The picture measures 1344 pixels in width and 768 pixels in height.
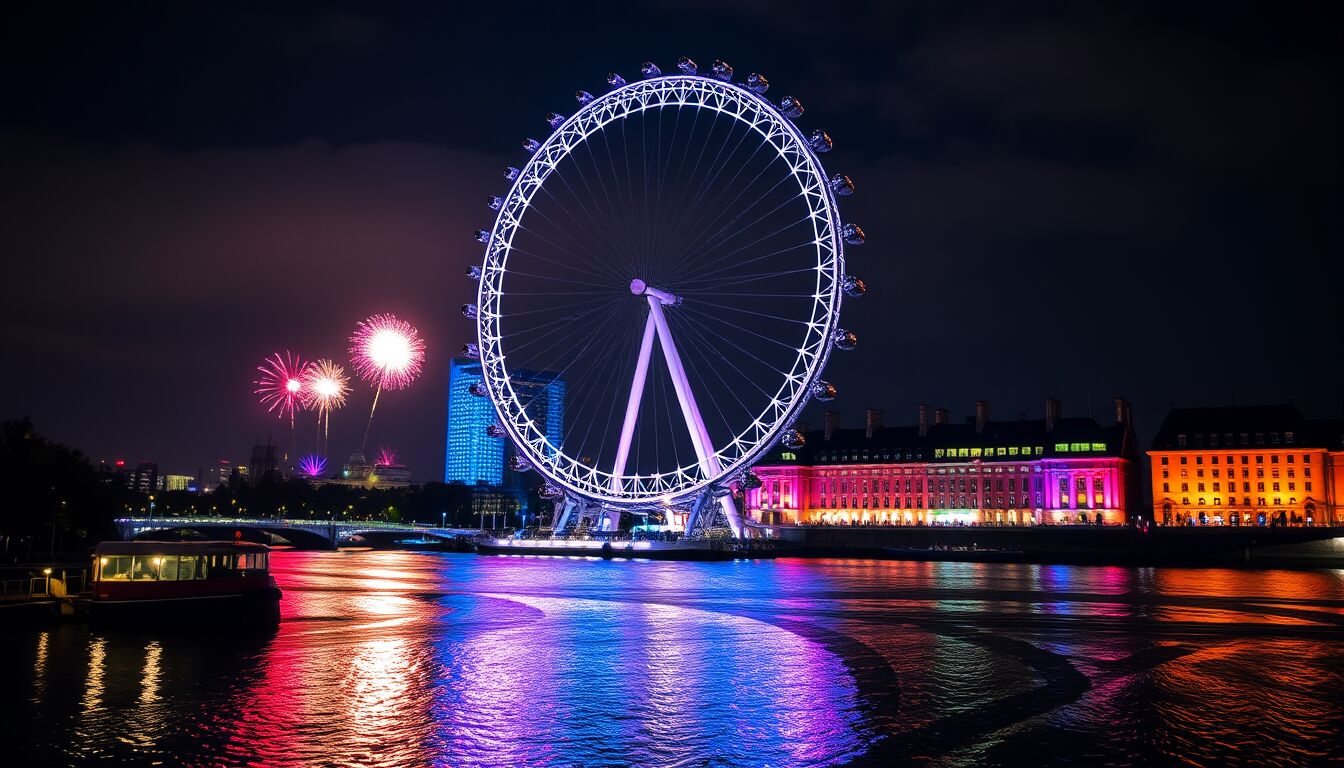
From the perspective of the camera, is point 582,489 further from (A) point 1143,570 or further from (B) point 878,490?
(B) point 878,490

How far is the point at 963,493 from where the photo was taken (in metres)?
122

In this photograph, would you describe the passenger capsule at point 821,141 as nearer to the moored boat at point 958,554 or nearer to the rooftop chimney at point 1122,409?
the moored boat at point 958,554

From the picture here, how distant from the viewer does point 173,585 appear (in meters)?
29.9

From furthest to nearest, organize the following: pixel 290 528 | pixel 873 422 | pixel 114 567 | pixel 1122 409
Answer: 1. pixel 873 422
2. pixel 1122 409
3. pixel 290 528
4. pixel 114 567

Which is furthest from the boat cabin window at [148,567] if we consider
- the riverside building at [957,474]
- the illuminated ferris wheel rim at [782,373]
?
the riverside building at [957,474]

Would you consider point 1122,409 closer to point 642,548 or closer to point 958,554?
point 958,554

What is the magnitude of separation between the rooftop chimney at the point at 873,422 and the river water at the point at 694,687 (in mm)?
93365

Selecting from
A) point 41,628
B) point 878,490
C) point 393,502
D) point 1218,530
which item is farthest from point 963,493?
point 41,628

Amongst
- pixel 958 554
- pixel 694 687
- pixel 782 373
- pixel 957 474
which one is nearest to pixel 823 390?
pixel 782 373

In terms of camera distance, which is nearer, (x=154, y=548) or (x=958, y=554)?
(x=154, y=548)

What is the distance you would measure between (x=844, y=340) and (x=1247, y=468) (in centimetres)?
6737

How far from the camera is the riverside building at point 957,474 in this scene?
114688 mm

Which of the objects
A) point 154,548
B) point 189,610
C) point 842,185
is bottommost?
point 189,610

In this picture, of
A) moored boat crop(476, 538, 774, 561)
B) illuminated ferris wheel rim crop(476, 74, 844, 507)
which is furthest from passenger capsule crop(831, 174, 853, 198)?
moored boat crop(476, 538, 774, 561)
